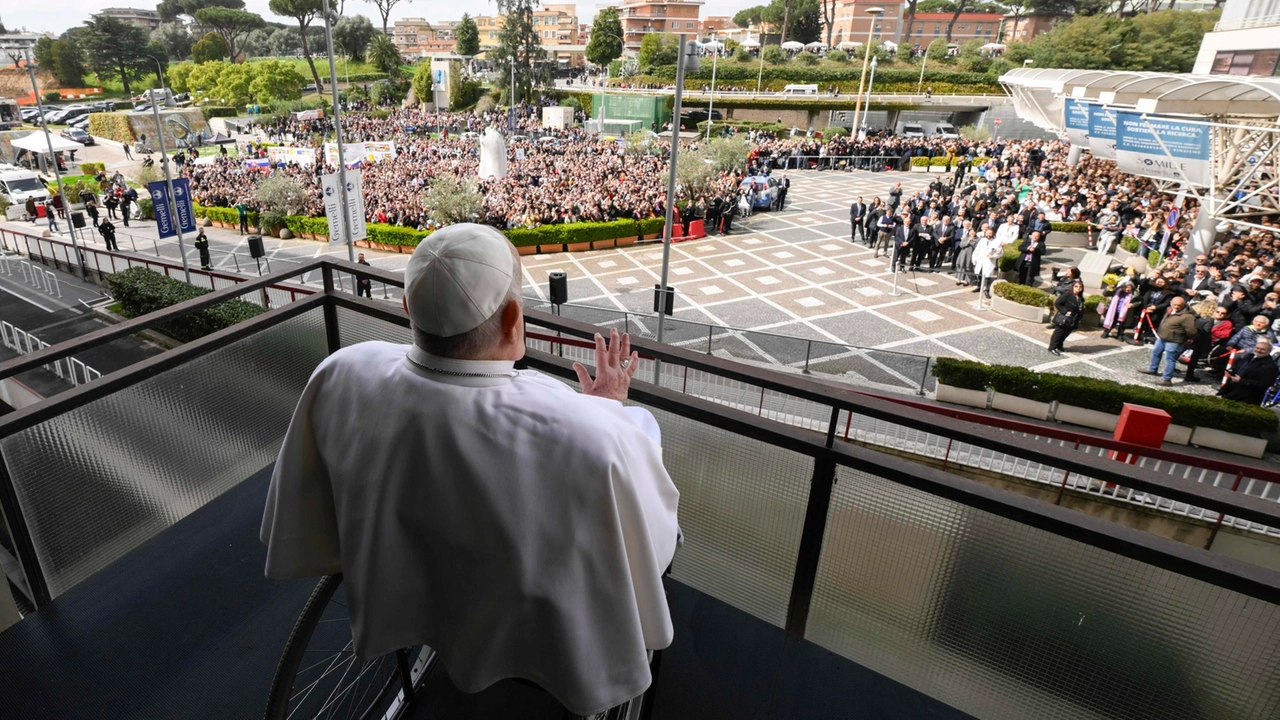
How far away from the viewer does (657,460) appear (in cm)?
139

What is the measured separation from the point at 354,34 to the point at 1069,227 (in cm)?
8904

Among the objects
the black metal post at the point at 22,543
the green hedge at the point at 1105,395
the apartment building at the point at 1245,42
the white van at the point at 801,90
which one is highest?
the apartment building at the point at 1245,42

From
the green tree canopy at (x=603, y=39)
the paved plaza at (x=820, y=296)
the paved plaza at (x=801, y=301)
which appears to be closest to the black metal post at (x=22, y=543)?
the paved plaza at (x=801, y=301)

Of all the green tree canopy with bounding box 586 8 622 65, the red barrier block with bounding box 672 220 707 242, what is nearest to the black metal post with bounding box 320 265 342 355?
the red barrier block with bounding box 672 220 707 242

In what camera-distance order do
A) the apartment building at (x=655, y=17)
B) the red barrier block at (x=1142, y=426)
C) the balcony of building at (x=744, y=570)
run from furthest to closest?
1. the apartment building at (x=655, y=17)
2. the red barrier block at (x=1142, y=426)
3. the balcony of building at (x=744, y=570)

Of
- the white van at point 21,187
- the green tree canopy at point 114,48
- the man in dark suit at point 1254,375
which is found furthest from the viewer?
the green tree canopy at point 114,48

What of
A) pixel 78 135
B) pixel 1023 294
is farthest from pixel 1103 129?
pixel 78 135

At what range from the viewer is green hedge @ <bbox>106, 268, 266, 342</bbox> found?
34.6 feet

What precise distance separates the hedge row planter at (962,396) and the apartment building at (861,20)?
102242mm

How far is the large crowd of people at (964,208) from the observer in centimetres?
1236

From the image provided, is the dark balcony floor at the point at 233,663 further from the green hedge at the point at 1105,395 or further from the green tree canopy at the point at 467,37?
the green tree canopy at the point at 467,37

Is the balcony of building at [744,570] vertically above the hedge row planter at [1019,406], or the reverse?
the balcony of building at [744,570]

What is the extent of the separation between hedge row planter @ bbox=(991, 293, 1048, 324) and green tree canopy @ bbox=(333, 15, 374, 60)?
86.7 m

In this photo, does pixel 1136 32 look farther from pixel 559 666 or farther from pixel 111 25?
pixel 111 25
